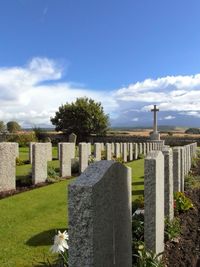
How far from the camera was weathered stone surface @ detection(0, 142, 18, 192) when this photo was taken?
1173 cm

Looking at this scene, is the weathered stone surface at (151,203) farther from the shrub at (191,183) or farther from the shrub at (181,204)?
the shrub at (191,183)

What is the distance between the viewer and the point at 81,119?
5338 centimetres

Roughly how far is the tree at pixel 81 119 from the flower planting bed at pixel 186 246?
43.5 metres

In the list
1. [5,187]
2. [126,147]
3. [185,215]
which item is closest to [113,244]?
[185,215]

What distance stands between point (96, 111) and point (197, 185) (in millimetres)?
42290

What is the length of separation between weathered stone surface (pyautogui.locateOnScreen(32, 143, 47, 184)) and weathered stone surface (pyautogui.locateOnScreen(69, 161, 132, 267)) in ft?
30.5

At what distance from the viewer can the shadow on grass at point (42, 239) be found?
690 centimetres

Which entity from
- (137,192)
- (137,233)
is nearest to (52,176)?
(137,192)

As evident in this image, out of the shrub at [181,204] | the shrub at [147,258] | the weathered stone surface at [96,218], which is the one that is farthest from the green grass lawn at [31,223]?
the weathered stone surface at [96,218]

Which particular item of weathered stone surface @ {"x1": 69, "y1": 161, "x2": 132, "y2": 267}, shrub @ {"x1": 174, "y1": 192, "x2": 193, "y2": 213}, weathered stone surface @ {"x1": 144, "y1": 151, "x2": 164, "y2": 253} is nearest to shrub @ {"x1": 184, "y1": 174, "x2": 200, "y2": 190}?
shrub @ {"x1": 174, "y1": 192, "x2": 193, "y2": 213}

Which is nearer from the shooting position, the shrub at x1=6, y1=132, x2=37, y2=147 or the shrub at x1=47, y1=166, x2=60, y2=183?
the shrub at x1=47, y1=166, x2=60, y2=183

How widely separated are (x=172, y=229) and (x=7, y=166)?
5933 mm

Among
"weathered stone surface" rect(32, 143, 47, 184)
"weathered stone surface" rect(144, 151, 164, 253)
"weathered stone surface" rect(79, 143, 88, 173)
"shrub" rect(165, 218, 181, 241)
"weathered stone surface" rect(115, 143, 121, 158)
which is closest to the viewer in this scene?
"weathered stone surface" rect(144, 151, 164, 253)

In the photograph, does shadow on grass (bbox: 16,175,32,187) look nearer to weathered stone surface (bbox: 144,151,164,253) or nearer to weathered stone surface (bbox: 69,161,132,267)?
weathered stone surface (bbox: 144,151,164,253)
